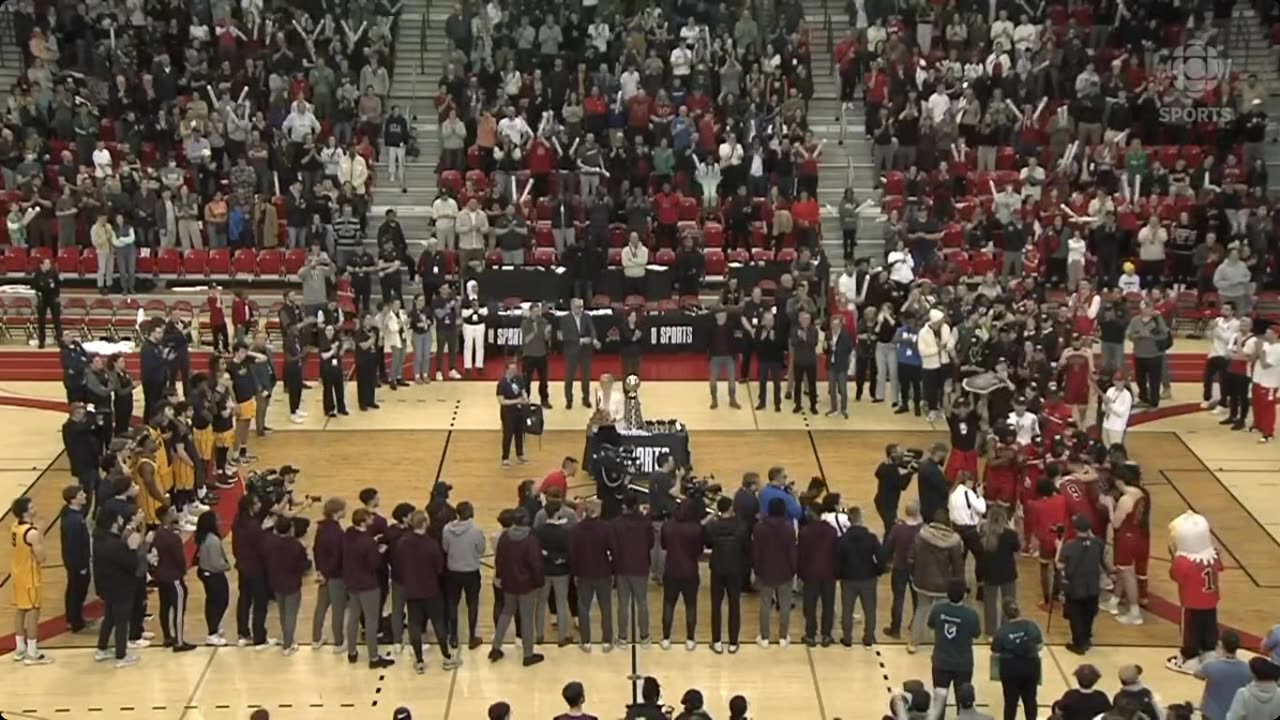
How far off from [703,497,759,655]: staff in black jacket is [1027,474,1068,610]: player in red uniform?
3117 mm

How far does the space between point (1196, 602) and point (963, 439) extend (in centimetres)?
426

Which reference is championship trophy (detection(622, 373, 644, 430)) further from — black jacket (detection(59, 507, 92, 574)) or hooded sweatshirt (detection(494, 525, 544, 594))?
black jacket (detection(59, 507, 92, 574))

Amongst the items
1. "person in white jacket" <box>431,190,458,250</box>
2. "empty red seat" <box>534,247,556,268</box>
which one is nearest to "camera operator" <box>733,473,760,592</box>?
"empty red seat" <box>534,247,556,268</box>

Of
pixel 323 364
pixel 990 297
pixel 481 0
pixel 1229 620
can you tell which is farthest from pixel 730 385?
pixel 481 0

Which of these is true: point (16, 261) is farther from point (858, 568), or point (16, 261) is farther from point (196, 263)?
point (858, 568)

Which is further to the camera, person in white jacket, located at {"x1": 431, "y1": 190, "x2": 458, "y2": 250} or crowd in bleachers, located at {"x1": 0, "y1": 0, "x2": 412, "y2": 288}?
crowd in bleachers, located at {"x1": 0, "y1": 0, "x2": 412, "y2": 288}

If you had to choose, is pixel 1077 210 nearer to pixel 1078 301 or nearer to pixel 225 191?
pixel 1078 301

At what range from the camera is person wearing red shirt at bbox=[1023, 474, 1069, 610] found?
18219mm

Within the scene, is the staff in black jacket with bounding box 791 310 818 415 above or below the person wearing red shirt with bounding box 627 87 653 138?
below

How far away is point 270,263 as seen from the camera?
32562 mm

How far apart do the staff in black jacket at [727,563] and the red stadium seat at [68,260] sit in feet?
61.2

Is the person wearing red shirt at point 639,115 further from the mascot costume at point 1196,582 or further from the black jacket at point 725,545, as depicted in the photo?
the mascot costume at point 1196,582

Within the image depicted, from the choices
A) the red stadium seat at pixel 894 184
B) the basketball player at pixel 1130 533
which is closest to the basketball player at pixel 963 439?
the basketball player at pixel 1130 533

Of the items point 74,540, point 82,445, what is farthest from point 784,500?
point 82,445
